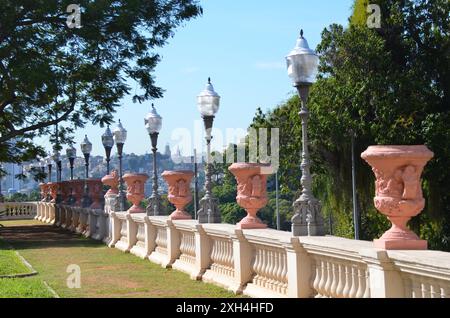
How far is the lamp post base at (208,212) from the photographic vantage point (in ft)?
51.8

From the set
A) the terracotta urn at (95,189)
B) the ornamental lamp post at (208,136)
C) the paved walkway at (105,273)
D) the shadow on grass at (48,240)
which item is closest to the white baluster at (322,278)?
the paved walkway at (105,273)

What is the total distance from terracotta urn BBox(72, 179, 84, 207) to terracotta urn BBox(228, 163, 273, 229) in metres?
24.2

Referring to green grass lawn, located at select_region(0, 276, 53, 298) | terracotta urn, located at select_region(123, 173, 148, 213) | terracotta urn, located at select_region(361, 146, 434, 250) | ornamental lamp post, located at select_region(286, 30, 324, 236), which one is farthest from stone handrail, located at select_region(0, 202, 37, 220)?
terracotta urn, located at select_region(361, 146, 434, 250)

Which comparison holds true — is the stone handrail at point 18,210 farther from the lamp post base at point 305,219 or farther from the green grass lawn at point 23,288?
the lamp post base at point 305,219

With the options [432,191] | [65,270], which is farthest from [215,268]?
[432,191]

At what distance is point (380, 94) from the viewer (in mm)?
32938

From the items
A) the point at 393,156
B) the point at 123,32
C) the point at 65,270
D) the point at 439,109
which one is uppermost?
the point at 123,32

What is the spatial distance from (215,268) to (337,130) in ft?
66.0

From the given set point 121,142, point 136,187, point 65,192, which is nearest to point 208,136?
point 136,187

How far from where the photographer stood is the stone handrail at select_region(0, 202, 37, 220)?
54062 mm

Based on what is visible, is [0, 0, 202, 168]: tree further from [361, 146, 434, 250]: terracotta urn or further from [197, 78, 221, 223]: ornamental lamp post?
[361, 146, 434, 250]: terracotta urn

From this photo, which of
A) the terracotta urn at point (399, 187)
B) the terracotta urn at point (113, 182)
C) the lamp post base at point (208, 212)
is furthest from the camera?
the terracotta urn at point (113, 182)
